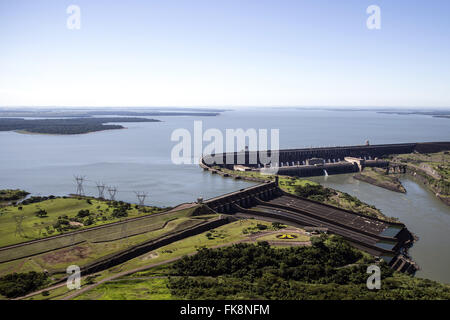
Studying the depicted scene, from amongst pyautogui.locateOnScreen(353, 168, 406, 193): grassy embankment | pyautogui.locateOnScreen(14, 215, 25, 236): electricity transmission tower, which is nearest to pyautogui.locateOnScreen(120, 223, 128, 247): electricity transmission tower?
pyautogui.locateOnScreen(14, 215, 25, 236): electricity transmission tower

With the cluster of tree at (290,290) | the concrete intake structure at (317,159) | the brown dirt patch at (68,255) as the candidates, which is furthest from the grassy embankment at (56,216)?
the concrete intake structure at (317,159)

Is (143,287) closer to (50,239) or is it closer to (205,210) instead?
(50,239)

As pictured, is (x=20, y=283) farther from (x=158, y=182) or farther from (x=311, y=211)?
(x=158, y=182)

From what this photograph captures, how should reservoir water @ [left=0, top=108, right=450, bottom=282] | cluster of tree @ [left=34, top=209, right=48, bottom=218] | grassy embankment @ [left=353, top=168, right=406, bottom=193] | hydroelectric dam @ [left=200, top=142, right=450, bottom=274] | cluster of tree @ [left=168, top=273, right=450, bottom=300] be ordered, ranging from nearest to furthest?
cluster of tree @ [left=168, top=273, right=450, bottom=300] → hydroelectric dam @ [left=200, top=142, right=450, bottom=274] → cluster of tree @ [left=34, top=209, right=48, bottom=218] → reservoir water @ [left=0, top=108, right=450, bottom=282] → grassy embankment @ [left=353, top=168, right=406, bottom=193]

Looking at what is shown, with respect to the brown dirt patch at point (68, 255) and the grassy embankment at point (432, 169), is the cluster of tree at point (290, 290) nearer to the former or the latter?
the brown dirt patch at point (68, 255)

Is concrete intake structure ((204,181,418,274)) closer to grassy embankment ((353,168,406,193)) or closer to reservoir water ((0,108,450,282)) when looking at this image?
reservoir water ((0,108,450,282))

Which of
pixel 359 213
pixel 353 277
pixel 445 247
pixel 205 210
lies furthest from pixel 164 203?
pixel 445 247

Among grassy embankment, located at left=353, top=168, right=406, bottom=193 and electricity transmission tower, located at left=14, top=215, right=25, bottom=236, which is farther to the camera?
grassy embankment, located at left=353, top=168, right=406, bottom=193
